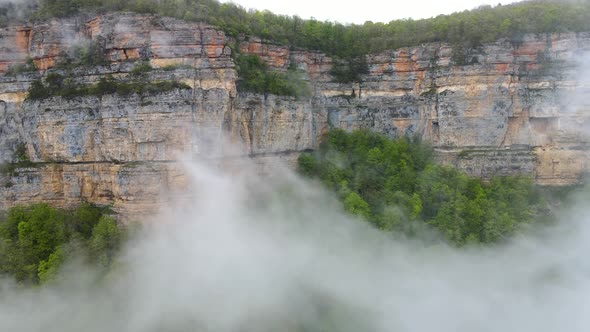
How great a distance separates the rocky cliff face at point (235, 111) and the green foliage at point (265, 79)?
634mm

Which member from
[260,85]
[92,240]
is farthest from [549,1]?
[92,240]

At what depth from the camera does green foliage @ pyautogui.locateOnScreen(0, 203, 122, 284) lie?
21016mm

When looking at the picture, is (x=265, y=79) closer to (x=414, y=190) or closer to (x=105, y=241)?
(x=414, y=190)

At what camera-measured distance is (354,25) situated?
33.1 meters

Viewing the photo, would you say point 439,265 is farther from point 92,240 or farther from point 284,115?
point 92,240

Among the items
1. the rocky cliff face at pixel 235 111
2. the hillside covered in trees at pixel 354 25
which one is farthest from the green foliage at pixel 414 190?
the hillside covered in trees at pixel 354 25

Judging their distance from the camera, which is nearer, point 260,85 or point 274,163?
point 260,85

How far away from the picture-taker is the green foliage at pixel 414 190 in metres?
24.4

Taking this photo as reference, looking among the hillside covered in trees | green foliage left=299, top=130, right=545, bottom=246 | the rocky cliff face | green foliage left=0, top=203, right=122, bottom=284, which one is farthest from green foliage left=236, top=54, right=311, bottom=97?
green foliage left=0, top=203, right=122, bottom=284

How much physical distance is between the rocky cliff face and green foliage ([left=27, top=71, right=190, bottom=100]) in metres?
0.38

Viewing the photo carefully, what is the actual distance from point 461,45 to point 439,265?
48.7ft

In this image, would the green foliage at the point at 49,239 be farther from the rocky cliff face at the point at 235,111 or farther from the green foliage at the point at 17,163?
the green foliage at the point at 17,163

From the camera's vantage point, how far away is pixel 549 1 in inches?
1113

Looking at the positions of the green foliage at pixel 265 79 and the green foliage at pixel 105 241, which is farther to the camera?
the green foliage at pixel 265 79
